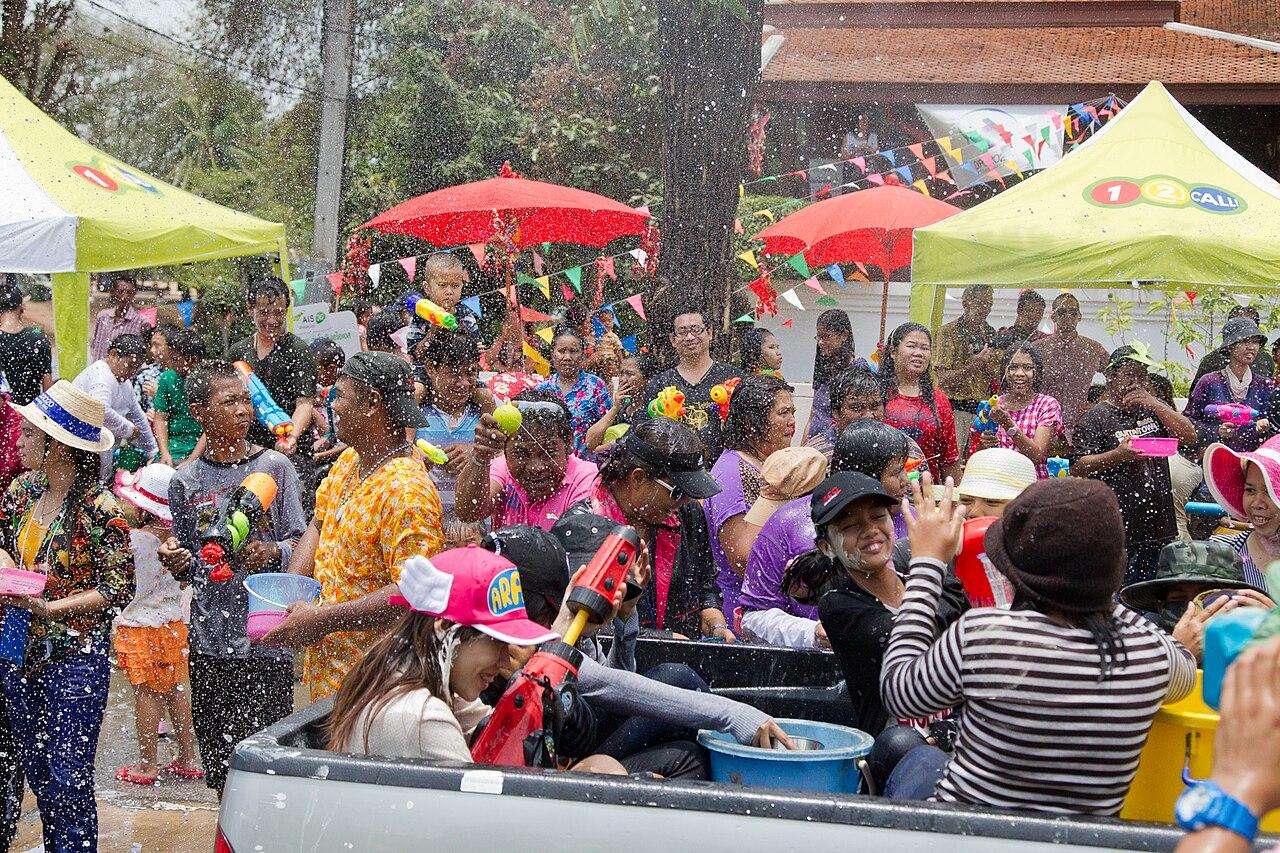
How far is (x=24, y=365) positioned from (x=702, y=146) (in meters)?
4.44

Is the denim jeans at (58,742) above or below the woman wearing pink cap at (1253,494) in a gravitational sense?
below

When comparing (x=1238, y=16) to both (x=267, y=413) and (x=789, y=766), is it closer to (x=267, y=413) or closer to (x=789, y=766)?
(x=267, y=413)

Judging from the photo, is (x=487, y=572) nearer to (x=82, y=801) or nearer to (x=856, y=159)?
(x=82, y=801)

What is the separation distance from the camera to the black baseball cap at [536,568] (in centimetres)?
326

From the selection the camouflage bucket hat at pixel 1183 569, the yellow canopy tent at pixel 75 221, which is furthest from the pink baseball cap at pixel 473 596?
the yellow canopy tent at pixel 75 221

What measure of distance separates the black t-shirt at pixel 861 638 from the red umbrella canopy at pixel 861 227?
24.8ft

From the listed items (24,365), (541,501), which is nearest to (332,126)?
(24,365)

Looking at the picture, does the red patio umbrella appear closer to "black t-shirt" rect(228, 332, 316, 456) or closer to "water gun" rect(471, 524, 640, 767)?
"black t-shirt" rect(228, 332, 316, 456)

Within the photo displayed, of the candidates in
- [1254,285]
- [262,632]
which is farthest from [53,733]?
[1254,285]

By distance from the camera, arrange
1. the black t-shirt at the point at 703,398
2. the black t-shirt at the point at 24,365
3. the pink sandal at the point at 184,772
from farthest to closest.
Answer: the black t-shirt at the point at 24,365 < the black t-shirt at the point at 703,398 < the pink sandal at the point at 184,772

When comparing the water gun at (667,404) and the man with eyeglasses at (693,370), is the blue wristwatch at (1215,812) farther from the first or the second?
the man with eyeglasses at (693,370)

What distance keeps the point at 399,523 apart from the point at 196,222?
5.39 m

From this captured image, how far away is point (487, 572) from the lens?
2895 mm

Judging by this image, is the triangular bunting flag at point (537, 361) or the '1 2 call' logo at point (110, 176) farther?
the triangular bunting flag at point (537, 361)
